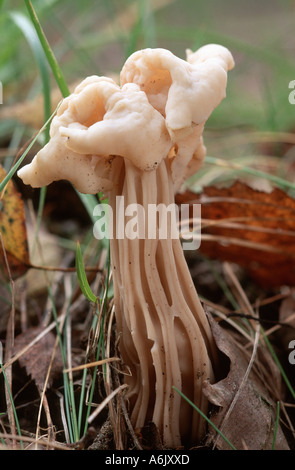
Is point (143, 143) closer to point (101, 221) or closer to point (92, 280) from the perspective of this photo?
point (101, 221)

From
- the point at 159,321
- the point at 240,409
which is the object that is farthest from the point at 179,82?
the point at 240,409

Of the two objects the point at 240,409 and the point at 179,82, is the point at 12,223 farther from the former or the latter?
the point at 240,409

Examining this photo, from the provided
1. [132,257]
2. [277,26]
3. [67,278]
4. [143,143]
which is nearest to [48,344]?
[67,278]

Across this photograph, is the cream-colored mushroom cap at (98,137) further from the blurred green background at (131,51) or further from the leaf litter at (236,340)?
the blurred green background at (131,51)

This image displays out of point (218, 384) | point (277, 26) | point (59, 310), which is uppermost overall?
point (277, 26)

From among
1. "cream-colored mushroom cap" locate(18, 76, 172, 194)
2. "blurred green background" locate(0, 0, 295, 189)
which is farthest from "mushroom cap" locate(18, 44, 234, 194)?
"blurred green background" locate(0, 0, 295, 189)

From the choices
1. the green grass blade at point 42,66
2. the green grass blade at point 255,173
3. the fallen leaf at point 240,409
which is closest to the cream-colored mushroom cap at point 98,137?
the green grass blade at point 42,66
